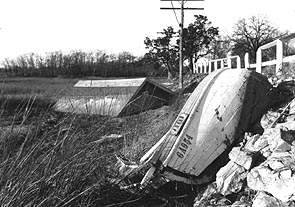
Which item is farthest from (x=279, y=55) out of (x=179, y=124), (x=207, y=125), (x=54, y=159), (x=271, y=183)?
(x=54, y=159)

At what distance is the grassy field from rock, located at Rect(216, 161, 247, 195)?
26.2 inches

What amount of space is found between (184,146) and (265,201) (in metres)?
1.55

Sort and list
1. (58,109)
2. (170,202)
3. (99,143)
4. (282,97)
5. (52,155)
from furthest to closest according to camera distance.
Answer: (282,97) → (170,202) → (58,109) → (99,143) → (52,155)

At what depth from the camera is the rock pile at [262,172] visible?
346 cm

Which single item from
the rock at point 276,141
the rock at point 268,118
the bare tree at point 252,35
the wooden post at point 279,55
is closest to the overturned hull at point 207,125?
the rock at point 268,118

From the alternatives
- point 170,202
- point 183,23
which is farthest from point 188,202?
point 183,23

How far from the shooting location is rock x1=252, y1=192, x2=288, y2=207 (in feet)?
11.0

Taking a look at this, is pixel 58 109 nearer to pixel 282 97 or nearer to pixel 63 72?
pixel 63 72

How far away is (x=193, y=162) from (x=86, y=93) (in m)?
1.68

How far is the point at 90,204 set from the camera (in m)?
3.59

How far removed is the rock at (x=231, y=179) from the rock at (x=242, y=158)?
0.05 metres

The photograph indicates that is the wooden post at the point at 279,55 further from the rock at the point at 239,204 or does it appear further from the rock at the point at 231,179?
the rock at the point at 239,204

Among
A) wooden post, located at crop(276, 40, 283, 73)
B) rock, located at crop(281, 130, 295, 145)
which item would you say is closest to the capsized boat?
rock, located at crop(281, 130, 295, 145)

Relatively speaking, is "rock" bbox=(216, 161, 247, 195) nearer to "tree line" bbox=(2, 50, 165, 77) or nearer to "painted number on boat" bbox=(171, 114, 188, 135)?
"painted number on boat" bbox=(171, 114, 188, 135)
